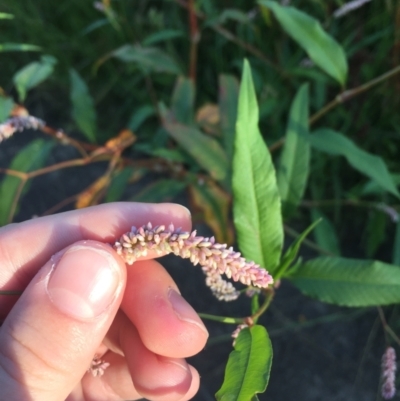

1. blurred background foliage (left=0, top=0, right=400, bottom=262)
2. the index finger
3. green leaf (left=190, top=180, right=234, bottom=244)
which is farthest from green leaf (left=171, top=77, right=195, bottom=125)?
the index finger

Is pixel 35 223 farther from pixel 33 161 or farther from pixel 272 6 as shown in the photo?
pixel 272 6

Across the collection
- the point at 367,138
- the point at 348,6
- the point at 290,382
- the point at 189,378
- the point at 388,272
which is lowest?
the point at 290,382

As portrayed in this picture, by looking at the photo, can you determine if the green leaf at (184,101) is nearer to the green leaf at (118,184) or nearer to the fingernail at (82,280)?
the green leaf at (118,184)

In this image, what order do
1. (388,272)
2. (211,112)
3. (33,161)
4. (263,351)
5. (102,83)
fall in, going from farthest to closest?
(102,83), (211,112), (33,161), (388,272), (263,351)

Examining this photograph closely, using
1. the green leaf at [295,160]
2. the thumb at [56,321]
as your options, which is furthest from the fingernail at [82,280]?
the green leaf at [295,160]

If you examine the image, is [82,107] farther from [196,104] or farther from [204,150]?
[196,104]

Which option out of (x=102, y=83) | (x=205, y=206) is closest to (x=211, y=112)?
(x=205, y=206)

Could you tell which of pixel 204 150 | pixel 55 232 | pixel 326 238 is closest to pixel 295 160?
pixel 204 150
